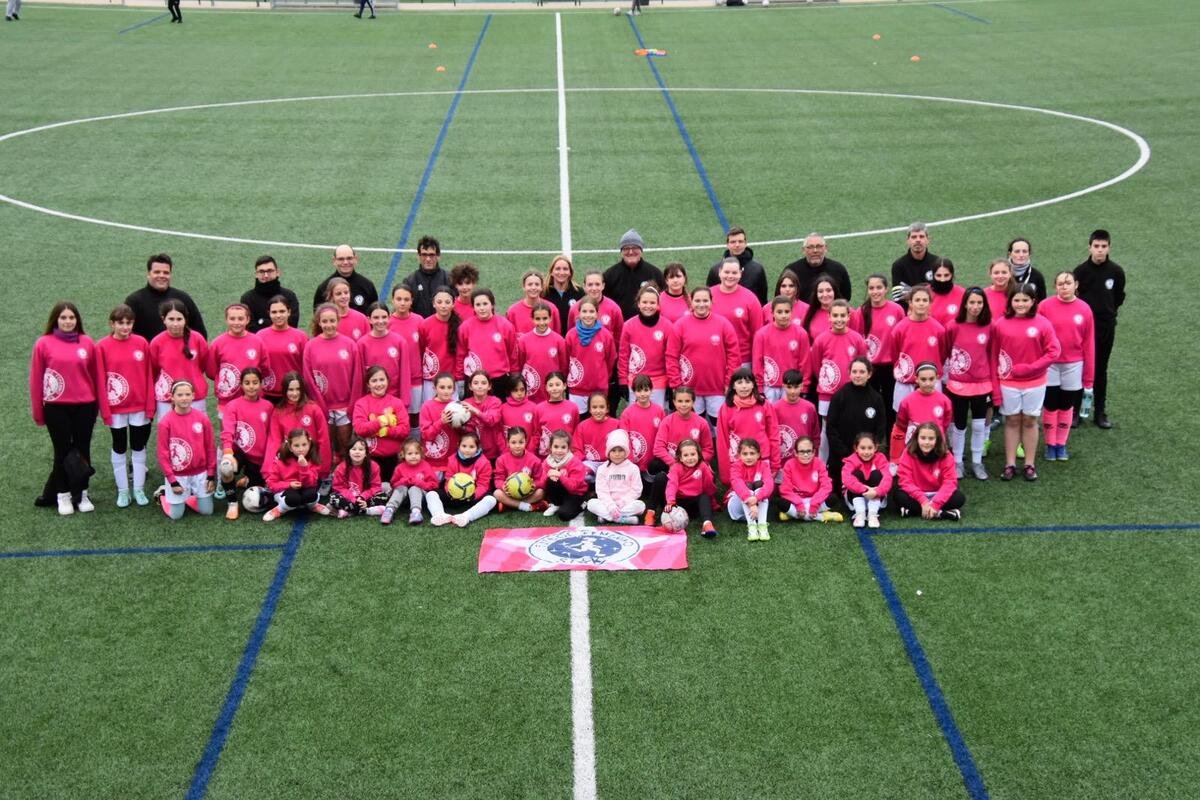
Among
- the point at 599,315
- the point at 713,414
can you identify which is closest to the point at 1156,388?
the point at 713,414

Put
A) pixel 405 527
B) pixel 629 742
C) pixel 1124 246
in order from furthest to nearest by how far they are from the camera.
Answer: pixel 1124 246
pixel 405 527
pixel 629 742

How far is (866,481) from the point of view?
10.5m

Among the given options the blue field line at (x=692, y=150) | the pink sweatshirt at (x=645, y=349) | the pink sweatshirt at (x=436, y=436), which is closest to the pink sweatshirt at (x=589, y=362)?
the pink sweatshirt at (x=645, y=349)

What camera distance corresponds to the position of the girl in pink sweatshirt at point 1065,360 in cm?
1138

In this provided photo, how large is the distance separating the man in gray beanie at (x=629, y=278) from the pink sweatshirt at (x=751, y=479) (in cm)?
236

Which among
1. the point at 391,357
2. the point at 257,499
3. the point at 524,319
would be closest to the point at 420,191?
the point at 524,319

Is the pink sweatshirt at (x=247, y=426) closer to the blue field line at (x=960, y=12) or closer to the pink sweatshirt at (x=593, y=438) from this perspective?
the pink sweatshirt at (x=593, y=438)

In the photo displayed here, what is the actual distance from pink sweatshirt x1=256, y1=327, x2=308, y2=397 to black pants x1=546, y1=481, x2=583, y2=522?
251cm

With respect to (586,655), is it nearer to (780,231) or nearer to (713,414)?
(713,414)

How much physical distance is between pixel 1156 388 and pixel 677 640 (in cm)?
687

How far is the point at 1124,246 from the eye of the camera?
56.5 feet

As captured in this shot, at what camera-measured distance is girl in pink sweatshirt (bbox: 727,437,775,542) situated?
10.1 m

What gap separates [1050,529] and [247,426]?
6643 mm

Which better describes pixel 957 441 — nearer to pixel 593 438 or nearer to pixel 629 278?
pixel 593 438
